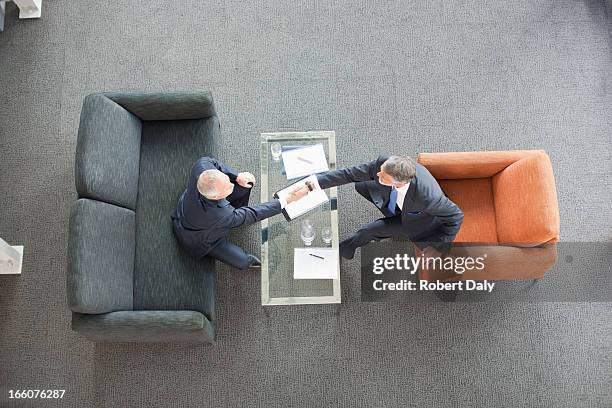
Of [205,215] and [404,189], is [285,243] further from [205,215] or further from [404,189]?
[404,189]

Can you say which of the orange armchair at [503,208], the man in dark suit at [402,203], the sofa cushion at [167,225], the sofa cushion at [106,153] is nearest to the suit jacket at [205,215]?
the sofa cushion at [167,225]

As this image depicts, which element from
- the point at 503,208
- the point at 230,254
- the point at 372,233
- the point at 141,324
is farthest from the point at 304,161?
the point at 141,324

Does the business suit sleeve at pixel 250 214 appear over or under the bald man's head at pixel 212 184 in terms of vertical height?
under

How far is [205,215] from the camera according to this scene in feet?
9.95

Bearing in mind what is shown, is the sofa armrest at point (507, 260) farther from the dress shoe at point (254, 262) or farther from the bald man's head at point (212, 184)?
the bald man's head at point (212, 184)

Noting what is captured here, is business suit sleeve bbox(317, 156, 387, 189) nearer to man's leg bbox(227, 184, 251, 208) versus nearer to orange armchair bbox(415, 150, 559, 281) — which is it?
orange armchair bbox(415, 150, 559, 281)

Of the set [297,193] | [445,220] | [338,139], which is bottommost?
[445,220]

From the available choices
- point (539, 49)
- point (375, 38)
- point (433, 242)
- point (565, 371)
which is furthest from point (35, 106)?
point (565, 371)

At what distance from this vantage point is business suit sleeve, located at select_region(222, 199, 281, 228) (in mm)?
3161

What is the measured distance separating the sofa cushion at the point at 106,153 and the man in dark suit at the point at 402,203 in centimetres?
121

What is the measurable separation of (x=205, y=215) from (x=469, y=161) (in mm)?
1645

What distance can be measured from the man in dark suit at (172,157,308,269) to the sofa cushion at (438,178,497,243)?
100 cm

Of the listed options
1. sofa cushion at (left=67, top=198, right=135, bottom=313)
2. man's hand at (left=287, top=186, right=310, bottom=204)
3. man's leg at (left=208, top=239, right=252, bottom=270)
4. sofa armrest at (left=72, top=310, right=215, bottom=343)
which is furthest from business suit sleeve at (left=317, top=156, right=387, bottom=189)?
sofa cushion at (left=67, top=198, right=135, bottom=313)

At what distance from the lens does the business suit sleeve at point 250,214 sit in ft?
10.4
